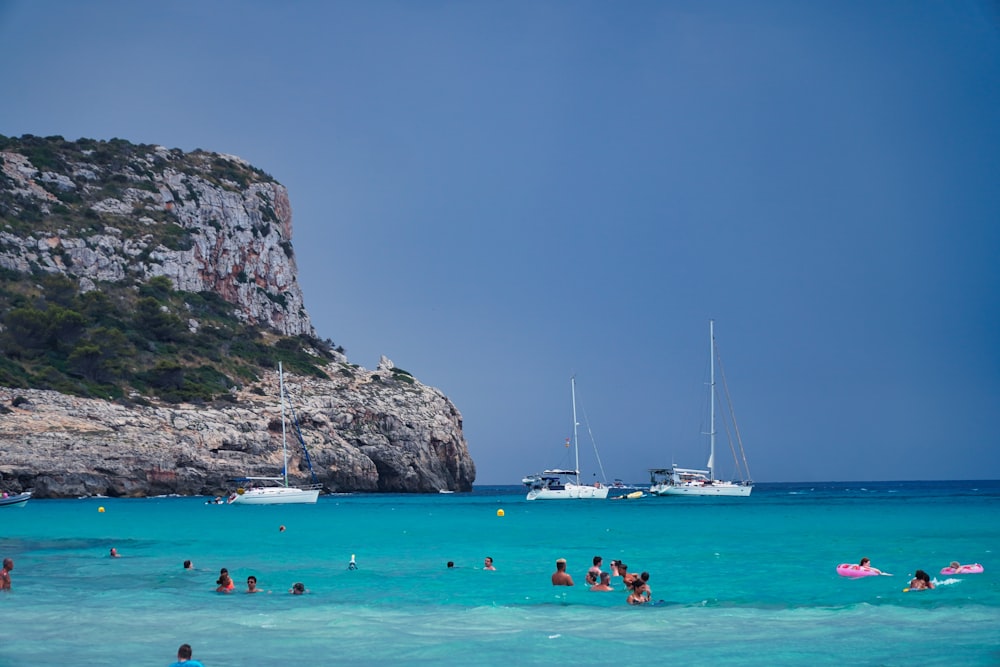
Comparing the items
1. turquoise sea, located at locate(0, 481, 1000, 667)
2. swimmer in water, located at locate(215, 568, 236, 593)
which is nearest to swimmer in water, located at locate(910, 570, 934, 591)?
turquoise sea, located at locate(0, 481, 1000, 667)

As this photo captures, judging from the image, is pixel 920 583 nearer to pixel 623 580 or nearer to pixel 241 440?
pixel 623 580

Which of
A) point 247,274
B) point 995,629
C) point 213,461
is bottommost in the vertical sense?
point 995,629

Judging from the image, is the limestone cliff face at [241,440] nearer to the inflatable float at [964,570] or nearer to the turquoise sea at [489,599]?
the turquoise sea at [489,599]

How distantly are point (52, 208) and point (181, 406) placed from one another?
3761cm

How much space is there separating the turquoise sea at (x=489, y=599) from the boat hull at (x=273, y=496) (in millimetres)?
24345

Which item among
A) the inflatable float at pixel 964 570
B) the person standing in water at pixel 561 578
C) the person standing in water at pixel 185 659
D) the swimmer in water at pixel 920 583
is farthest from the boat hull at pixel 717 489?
the person standing in water at pixel 185 659

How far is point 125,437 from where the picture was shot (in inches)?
3273

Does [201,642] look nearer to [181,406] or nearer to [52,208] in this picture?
[181,406]

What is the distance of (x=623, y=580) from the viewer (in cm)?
2766

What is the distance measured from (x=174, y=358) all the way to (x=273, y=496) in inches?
1256

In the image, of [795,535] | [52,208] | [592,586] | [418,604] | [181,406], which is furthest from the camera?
[52,208]

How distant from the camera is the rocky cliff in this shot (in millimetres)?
83250

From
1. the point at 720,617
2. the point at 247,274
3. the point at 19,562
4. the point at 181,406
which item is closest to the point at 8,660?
the point at 720,617

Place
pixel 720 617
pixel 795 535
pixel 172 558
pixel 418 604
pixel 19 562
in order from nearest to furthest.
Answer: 1. pixel 720 617
2. pixel 418 604
3. pixel 19 562
4. pixel 172 558
5. pixel 795 535
